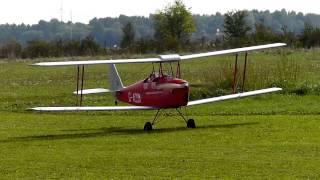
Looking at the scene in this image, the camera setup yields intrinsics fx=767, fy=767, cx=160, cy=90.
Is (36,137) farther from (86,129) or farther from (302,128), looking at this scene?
(302,128)

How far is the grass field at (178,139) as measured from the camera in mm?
14148

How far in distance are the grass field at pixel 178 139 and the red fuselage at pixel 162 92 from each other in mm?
750

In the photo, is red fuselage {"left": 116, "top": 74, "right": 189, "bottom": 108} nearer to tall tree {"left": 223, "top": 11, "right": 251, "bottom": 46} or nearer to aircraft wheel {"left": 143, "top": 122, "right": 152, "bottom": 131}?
aircraft wheel {"left": 143, "top": 122, "right": 152, "bottom": 131}

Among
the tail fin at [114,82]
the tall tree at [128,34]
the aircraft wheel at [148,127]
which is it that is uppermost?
the tail fin at [114,82]

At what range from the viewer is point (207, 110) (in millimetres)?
27734

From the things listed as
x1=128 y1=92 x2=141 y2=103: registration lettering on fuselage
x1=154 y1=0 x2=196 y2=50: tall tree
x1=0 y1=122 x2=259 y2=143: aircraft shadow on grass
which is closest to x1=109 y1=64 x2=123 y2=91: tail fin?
x1=128 y1=92 x2=141 y2=103: registration lettering on fuselage

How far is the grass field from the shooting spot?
1415 cm

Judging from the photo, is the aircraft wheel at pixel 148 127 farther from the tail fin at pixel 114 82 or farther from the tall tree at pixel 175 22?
the tall tree at pixel 175 22

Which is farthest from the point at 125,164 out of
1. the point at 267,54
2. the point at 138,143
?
the point at 267,54

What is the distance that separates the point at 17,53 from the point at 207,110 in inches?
2480

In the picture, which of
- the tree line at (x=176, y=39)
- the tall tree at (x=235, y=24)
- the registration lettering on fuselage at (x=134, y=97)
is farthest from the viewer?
the tall tree at (x=235, y=24)

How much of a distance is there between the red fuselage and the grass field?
0.75 m

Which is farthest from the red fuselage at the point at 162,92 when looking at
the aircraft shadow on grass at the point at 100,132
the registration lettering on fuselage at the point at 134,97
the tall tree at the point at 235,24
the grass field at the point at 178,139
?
the tall tree at the point at 235,24

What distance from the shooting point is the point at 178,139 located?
62.8ft
